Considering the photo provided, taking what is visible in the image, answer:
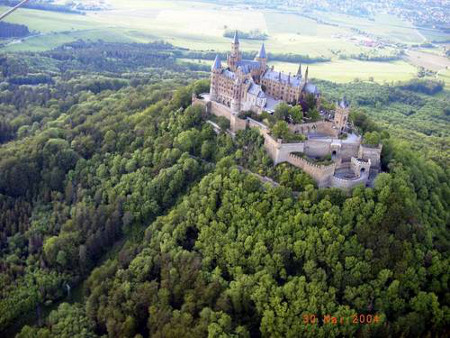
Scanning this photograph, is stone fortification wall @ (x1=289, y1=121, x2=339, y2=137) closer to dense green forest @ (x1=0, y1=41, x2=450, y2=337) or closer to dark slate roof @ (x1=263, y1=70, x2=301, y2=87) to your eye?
dense green forest @ (x1=0, y1=41, x2=450, y2=337)

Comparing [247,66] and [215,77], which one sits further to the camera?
[247,66]

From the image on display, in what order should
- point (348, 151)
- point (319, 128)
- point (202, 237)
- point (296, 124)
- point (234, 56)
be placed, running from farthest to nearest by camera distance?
A: point (234, 56) → point (319, 128) → point (296, 124) → point (348, 151) → point (202, 237)

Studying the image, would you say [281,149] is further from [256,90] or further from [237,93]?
[237,93]

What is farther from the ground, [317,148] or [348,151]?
[317,148]

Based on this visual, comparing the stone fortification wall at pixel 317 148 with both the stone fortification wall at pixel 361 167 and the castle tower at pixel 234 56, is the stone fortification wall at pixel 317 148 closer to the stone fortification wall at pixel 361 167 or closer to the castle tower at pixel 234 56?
the stone fortification wall at pixel 361 167

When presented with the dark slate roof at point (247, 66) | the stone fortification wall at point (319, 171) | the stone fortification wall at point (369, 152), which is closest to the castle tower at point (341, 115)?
the stone fortification wall at point (369, 152)

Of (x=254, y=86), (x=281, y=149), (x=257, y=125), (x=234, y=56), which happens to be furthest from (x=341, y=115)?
(x=234, y=56)
